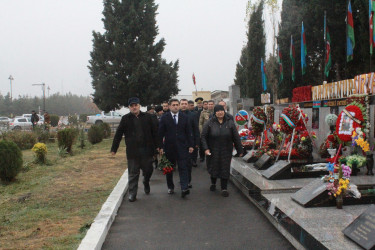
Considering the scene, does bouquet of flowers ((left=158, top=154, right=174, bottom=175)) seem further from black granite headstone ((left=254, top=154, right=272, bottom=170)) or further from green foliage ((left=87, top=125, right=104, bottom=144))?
green foliage ((left=87, top=125, right=104, bottom=144))

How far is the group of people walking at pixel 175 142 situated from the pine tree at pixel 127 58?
16.4m

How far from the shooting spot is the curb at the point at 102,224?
420 cm

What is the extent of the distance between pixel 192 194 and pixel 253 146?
4403 millimetres

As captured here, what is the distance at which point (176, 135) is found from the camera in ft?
23.3

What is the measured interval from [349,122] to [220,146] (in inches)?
108

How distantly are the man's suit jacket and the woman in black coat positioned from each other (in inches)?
14.4

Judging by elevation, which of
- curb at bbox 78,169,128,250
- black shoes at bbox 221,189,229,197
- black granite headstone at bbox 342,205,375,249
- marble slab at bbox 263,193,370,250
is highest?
black granite headstone at bbox 342,205,375,249

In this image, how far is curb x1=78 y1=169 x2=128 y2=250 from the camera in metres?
4.20

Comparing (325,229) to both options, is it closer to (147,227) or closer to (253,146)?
(147,227)

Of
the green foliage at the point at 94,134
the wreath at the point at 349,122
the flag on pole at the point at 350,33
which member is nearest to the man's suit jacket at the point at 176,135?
the wreath at the point at 349,122

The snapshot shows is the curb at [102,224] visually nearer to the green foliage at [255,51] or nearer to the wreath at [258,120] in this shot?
the wreath at [258,120]

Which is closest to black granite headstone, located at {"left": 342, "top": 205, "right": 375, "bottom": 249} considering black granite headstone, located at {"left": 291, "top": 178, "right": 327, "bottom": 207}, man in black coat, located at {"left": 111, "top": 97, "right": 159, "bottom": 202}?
black granite headstone, located at {"left": 291, "top": 178, "right": 327, "bottom": 207}

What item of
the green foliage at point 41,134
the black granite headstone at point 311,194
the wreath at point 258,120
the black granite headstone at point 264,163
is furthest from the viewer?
the green foliage at point 41,134

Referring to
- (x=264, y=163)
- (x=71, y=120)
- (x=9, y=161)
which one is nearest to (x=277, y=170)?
(x=264, y=163)
